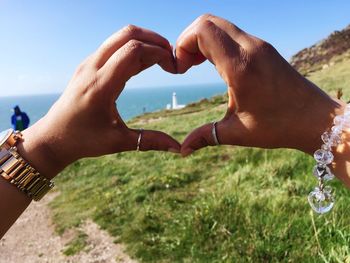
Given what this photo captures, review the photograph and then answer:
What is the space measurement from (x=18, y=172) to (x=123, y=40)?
903 mm

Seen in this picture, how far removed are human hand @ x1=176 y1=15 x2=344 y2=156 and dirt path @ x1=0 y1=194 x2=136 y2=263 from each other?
14.4 ft

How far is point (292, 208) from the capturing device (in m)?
5.68

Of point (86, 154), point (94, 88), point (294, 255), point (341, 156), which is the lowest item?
point (294, 255)

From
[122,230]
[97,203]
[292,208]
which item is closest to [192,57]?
[292,208]

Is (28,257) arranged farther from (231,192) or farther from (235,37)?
(235,37)

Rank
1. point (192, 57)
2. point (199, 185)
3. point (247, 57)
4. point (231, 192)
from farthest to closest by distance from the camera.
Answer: point (199, 185) < point (231, 192) < point (192, 57) < point (247, 57)

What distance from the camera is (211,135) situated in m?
2.32

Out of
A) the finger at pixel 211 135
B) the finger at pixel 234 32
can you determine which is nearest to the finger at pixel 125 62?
the finger at pixel 234 32

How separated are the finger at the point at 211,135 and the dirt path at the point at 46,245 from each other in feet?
14.0

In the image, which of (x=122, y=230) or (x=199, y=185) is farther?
(x=199, y=185)

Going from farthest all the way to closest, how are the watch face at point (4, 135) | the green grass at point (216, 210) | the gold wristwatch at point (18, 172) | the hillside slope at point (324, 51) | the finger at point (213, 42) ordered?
1. the hillside slope at point (324, 51)
2. the green grass at point (216, 210)
3. the watch face at point (4, 135)
4. the gold wristwatch at point (18, 172)
5. the finger at point (213, 42)

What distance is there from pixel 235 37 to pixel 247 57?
123 mm

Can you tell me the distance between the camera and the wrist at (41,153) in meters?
2.31

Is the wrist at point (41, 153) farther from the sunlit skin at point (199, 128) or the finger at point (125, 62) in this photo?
the finger at point (125, 62)
